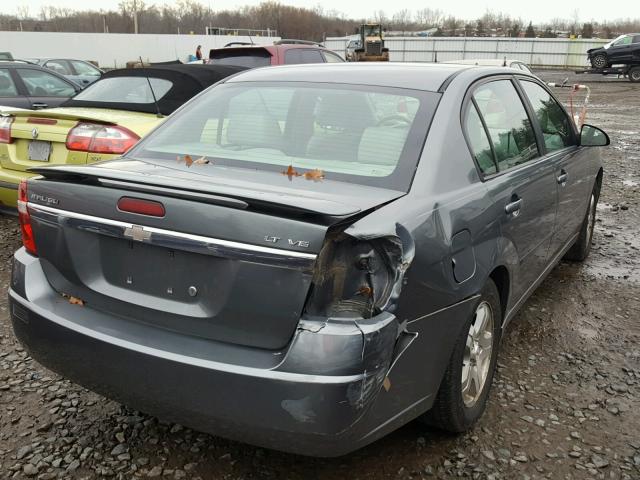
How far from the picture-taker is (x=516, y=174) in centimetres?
321

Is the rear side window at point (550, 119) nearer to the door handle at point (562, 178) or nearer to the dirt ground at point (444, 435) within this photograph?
the door handle at point (562, 178)

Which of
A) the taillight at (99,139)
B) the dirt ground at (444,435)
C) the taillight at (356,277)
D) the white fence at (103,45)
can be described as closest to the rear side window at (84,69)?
the taillight at (99,139)

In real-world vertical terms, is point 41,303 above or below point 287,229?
below

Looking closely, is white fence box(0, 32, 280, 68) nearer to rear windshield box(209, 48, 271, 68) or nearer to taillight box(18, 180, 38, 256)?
rear windshield box(209, 48, 271, 68)

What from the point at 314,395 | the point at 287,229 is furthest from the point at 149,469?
the point at 287,229

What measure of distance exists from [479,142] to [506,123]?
1.74 ft

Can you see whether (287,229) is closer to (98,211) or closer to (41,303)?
(98,211)

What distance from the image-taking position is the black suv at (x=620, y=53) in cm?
3096

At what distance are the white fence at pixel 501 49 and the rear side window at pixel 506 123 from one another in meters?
45.4

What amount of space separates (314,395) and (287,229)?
1.73 feet

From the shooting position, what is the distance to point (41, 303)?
253 centimetres

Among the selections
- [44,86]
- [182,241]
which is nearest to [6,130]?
[182,241]

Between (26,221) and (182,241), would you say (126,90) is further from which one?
(182,241)

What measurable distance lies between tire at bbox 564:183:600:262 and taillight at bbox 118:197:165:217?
3.95 meters
